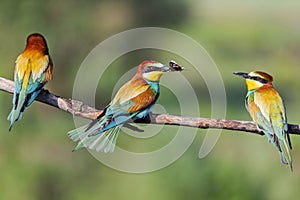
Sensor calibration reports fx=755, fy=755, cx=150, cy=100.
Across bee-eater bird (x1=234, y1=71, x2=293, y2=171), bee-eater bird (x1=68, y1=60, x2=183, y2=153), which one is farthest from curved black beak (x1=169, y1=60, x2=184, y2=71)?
bee-eater bird (x1=234, y1=71, x2=293, y2=171)

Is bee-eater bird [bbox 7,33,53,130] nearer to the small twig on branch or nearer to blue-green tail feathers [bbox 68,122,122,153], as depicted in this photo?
the small twig on branch

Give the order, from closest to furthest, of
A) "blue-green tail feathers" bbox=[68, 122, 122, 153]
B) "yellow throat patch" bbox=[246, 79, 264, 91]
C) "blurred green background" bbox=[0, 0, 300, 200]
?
→ "blue-green tail feathers" bbox=[68, 122, 122, 153] → "yellow throat patch" bbox=[246, 79, 264, 91] → "blurred green background" bbox=[0, 0, 300, 200]

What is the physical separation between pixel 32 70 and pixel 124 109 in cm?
34

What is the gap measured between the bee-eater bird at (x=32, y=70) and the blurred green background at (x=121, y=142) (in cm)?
271

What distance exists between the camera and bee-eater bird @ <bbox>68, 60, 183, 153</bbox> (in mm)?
1399

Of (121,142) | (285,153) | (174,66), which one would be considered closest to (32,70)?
(174,66)

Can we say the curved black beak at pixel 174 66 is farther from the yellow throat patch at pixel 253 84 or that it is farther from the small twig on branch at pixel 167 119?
the yellow throat patch at pixel 253 84

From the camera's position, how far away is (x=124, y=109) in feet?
4.99

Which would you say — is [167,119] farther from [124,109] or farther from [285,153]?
[285,153]

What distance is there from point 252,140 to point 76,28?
217 cm

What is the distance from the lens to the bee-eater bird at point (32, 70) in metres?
1.63

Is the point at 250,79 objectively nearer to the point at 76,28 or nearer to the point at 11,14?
the point at 11,14

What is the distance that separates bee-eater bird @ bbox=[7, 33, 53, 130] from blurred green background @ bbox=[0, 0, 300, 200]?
271 cm

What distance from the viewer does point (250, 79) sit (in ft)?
5.76
